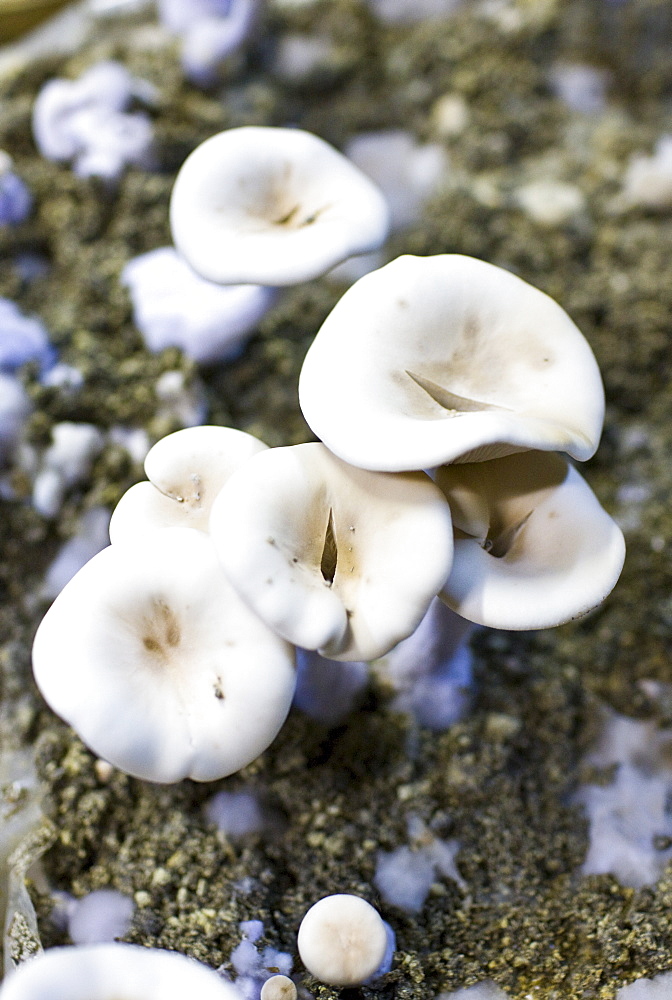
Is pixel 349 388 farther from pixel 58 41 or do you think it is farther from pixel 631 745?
pixel 58 41

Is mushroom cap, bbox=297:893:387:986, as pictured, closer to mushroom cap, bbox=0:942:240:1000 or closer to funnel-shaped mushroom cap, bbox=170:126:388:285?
mushroom cap, bbox=0:942:240:1000

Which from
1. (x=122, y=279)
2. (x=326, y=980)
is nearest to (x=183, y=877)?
(x=326, y=980)

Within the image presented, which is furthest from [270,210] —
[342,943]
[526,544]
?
[342,943]

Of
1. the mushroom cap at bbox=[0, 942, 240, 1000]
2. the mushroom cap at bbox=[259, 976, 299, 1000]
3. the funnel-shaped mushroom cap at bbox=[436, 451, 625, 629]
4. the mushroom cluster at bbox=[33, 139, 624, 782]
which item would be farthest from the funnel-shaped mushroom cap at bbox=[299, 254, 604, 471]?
the mushroom cap at bbox=[259, 976, 299, 1000]

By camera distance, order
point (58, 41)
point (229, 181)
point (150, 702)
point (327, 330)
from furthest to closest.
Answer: point (58, 41)
point (229, 181)
point (327, 330)
point (150, 702)

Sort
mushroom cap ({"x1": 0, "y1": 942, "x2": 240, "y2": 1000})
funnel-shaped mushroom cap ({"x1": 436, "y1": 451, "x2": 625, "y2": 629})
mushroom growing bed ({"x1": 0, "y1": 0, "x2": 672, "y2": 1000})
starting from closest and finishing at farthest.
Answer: mushroom cap ({"x1": 0, "y1": 942, "x2": 240, "y2": 1000}) < funnel-shaped mushroom cap ({"x1": 436, "y1": 451, "x2": 625, "y2": 629}) < mushroom growing bed ({"x1": 0, "y1": 0, "x2": 672, "y2": 1000})

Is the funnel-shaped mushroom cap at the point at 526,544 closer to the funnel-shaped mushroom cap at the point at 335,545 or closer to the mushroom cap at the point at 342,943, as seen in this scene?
the funnel-shaped mushroom cap at the point at 335,545
